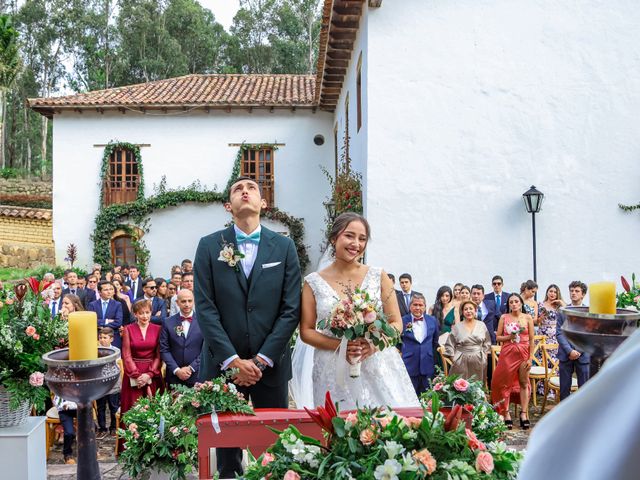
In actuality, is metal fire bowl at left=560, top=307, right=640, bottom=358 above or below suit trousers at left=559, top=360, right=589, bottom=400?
above

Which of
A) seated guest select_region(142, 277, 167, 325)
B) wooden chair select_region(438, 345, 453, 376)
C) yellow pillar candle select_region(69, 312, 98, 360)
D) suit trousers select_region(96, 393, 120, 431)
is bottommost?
suit trousers select_region(96, 393, 120, 431)

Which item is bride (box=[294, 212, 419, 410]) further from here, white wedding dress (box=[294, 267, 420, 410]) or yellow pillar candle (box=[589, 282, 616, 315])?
yellow pillar candle (box=[589, 282, 616, 315])

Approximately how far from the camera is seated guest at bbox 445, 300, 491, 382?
6.95 m

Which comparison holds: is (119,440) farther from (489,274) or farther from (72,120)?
(72,120)

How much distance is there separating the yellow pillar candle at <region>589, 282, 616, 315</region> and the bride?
5.68ft

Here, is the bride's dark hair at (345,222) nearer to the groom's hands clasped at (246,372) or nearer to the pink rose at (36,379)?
the groom's hands clasped at (246,372)

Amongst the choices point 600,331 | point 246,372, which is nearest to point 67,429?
point 246,372

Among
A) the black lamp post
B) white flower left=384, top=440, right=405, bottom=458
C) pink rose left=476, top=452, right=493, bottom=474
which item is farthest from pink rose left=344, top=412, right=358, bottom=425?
the black lamp post

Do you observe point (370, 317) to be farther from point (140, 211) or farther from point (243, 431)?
point (140, 211)

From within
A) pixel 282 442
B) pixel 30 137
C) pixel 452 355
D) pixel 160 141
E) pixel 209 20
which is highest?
pixel 209 20

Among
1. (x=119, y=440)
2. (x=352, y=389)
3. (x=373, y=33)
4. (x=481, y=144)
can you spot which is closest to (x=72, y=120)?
(x=373, y=33)

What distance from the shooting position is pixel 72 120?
20.0 m

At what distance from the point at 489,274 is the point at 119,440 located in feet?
23.7

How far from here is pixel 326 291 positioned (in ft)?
13.3
